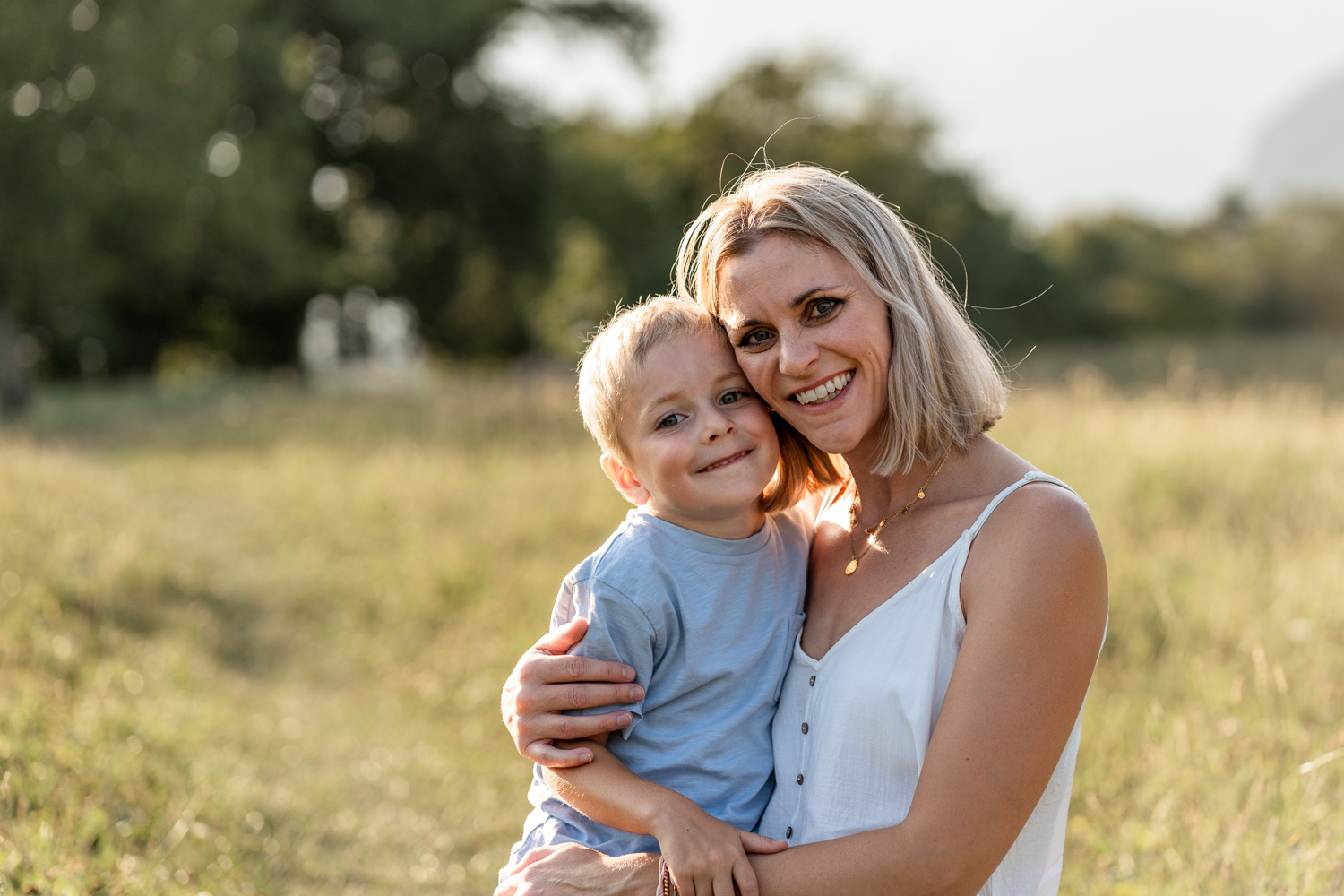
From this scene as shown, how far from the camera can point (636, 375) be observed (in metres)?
2.31

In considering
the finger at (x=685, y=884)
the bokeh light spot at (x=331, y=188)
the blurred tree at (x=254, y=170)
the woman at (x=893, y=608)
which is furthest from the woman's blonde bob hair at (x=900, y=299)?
the bokeh light spot at (x=331, y=188)

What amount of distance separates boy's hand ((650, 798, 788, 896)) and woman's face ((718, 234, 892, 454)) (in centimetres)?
80

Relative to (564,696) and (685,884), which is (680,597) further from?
(685,884)

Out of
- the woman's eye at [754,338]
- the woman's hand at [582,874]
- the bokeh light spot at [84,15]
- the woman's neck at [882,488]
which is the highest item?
the bokeh light spot at [84,15]

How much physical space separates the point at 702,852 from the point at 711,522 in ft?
2.25

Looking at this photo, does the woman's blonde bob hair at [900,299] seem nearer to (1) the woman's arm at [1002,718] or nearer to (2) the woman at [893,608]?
(2) the woman at [893,608]

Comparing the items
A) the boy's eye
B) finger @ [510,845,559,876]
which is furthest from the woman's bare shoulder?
finger @ [510,845,559,876]

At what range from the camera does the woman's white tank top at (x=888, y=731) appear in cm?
200

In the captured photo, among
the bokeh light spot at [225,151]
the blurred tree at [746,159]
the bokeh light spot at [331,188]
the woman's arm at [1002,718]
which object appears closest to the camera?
the woman's arm at [1002,718]

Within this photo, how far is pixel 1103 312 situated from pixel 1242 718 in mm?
38993

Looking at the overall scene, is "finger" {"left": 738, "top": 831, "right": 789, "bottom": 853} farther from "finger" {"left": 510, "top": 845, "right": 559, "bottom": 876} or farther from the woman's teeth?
the woman's teeth

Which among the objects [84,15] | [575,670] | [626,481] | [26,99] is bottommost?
[575,670]

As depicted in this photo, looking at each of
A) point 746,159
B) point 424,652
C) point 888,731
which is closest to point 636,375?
point 888,731

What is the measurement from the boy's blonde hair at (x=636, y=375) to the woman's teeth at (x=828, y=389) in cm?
19
